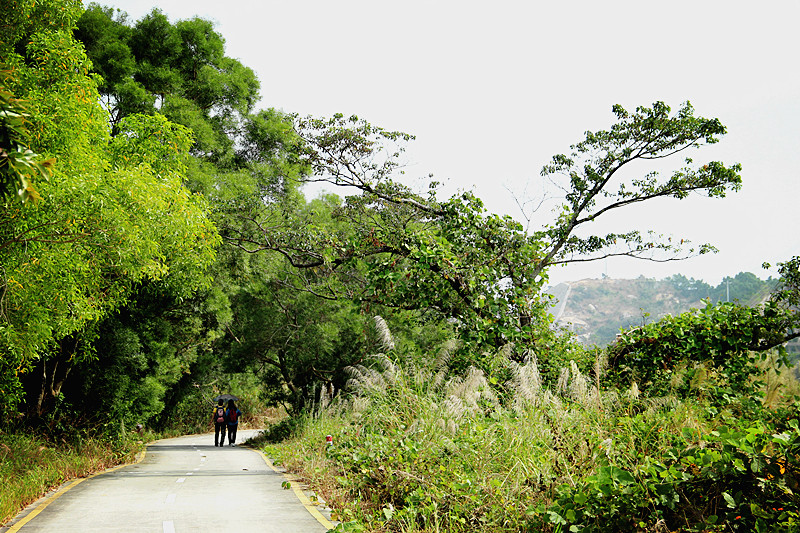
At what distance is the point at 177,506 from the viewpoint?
10.0 m

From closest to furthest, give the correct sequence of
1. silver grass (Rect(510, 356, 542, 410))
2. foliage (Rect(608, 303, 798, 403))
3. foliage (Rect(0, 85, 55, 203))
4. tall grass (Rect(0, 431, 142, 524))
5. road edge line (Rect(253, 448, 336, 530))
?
foliage (Rect(0, 85, 55, 203)), road edge line (Rect(253, 448, 336, 530)), silver grass (Rect(510, 356, 542, 410)), tall grass (Rect(0, 431, 142, 524)), foliage (Rect(608, 303, 798, 403))

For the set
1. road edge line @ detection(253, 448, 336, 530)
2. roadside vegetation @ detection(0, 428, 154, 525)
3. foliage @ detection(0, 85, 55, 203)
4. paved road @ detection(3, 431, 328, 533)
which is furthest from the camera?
roadside vegetation @ detection(0, 428, 154, 525)

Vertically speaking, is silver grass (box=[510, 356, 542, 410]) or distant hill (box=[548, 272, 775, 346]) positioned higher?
distant hill (box=[548, 272, 775, 346])

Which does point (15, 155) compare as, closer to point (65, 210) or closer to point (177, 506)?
point (65, 210)

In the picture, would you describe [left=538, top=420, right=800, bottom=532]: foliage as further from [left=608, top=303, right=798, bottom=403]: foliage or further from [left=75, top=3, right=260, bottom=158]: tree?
[left=75, top=3, right=260, bottom=158]: tree

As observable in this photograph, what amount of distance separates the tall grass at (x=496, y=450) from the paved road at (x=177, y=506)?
2.93 ft

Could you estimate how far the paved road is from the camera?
844 centimetres

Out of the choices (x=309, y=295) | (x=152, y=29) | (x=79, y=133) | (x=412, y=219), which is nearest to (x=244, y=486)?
(x=79, y=133)

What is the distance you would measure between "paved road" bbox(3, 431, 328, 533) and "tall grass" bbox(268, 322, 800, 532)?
89 cm

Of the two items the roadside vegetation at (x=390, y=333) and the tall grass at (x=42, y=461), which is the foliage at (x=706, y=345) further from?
the tall grass at (x=42, y=461)

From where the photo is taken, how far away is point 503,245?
51.5 ft

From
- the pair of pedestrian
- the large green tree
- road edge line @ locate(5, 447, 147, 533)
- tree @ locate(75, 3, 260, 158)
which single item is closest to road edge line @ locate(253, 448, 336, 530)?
road edge line @ locate(5, 447, 147, 533)

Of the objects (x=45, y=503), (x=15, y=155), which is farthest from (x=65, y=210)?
(x=15, y=155)

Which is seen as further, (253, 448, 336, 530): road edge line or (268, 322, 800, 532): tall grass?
(253, 448, 336, 530): road edge line
